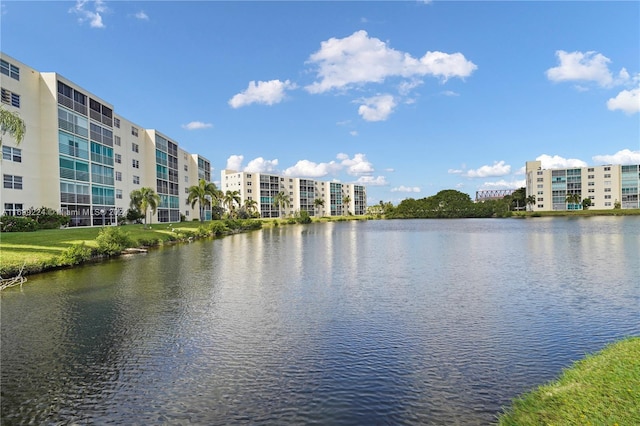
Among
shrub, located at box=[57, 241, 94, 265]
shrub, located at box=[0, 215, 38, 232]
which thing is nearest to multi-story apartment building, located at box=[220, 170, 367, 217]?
shrub, located at box=[0, 215, 38, 232]

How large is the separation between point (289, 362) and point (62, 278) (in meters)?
22.7

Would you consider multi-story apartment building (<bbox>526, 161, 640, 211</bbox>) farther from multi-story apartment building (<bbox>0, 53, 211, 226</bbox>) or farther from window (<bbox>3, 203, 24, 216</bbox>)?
window (<bbox>3, 203, 24, 216</bbox>)

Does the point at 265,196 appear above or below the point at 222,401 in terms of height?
above

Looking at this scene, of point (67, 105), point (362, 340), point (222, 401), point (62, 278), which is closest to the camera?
point (222, 401)

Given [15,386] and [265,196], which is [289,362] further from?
[265,196]

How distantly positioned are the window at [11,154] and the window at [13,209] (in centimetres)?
512

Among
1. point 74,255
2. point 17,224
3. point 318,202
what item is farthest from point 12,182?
point 318,202

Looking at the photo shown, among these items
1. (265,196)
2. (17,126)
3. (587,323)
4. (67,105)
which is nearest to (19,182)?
(67,105)

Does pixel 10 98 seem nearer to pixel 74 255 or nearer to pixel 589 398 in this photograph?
pixel 74 255

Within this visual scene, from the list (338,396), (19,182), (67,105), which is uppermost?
(67,105)

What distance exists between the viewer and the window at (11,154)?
1735 inches

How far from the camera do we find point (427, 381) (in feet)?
35.3

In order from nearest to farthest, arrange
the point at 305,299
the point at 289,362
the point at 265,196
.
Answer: the point at 289,362, the point at 305,299, the point at 265,196

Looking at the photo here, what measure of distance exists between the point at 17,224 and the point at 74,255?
557 inches
